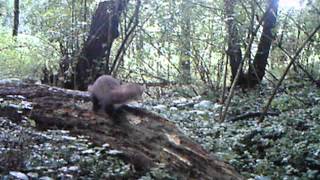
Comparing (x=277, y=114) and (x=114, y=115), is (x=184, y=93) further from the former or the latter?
(x=114, y=115)

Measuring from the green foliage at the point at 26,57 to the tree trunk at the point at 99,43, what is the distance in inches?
59.3

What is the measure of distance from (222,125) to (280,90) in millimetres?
4454

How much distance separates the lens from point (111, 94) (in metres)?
5.58

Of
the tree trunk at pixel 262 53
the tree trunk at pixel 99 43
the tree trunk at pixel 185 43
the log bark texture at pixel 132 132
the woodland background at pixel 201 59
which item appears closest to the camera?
the log bark texture at pixel 132 132

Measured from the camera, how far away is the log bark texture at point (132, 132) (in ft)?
16.4

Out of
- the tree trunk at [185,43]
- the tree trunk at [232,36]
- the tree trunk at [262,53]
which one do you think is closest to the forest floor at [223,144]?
the tree trunk at [232,36]

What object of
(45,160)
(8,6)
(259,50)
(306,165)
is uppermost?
(8,6)

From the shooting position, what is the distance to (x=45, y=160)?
3938mm

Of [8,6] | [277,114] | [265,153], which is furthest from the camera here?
[8,6]

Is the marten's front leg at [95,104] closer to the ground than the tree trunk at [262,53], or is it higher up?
closer to the ground

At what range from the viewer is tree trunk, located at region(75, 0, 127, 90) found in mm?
10188

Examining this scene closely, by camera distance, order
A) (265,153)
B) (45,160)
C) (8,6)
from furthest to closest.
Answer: (8,6)
(265,153)
(45,160)

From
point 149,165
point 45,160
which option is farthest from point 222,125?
point 45,160

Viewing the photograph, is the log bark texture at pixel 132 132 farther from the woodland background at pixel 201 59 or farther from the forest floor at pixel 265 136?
the woodland background at pixel 201 59
